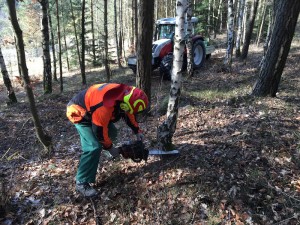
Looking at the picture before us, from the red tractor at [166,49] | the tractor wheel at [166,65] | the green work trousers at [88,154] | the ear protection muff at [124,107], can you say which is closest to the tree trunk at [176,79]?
the ear protection muff at [124,107]

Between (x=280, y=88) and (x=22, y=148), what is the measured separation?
26.5 ft

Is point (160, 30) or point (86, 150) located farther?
point (160, 30)

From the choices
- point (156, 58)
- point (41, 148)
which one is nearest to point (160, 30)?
point (156, 58)

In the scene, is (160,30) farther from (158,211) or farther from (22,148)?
(158,211)

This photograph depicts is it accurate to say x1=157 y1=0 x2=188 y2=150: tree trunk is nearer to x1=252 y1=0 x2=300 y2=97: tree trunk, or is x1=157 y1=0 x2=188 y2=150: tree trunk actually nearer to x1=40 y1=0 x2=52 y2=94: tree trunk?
x1=252 y1=0 x2=300 y2=97: tree trunk

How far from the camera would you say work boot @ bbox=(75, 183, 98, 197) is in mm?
4015

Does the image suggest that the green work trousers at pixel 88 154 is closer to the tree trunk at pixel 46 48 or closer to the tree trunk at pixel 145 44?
the tree trunk at pixel 145 44

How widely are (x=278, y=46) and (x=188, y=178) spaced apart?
449cm

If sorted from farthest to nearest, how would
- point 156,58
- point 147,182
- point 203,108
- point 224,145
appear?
point 156,58 < point 203,108 < point 224,145 < point 147,182

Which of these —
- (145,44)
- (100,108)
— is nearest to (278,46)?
(145,44)

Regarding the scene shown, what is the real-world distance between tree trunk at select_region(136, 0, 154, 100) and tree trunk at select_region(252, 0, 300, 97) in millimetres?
3146

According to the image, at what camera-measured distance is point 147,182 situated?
422cm

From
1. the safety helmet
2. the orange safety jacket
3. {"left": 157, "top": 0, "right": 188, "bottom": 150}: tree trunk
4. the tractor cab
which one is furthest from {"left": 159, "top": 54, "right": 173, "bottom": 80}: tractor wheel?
the safety helmet

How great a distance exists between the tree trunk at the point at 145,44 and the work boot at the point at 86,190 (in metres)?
3.65
